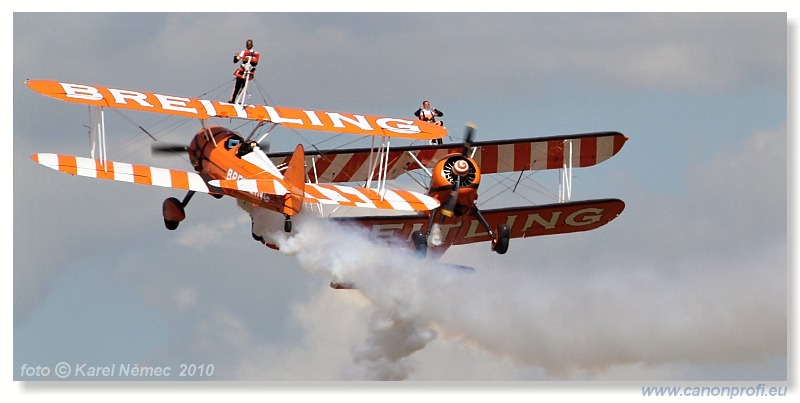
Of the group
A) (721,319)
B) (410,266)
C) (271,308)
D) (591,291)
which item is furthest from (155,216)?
(721,319)

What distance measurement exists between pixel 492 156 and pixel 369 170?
2953 millimetres

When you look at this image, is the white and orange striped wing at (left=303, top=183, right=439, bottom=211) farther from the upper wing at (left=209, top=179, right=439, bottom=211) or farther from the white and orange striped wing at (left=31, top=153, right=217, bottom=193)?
the white and orange striped wing at (left=31, top=153, right=217, bottom=193)

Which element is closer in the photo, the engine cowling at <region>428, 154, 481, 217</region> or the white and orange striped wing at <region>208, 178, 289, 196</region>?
the white and orange striped wing at <region>208, 178, 289, 196</region>

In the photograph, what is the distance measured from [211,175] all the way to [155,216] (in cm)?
432

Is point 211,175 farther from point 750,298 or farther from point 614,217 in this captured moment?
point 750,298

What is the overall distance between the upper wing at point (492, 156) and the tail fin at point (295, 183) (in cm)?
403

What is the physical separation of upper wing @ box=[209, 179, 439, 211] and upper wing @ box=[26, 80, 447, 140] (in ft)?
4.51

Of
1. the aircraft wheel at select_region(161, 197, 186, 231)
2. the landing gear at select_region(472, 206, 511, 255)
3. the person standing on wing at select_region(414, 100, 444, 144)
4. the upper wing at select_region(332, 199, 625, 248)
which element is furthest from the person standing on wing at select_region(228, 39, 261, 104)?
the landing gear at select_region(472, 206, 511, 255)

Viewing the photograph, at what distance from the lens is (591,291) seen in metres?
34.3

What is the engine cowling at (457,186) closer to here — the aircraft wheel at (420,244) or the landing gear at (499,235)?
the landing gear at (499,235)

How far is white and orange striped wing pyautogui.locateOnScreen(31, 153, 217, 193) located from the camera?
29.6 m

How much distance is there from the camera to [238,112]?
3122 centimetres
